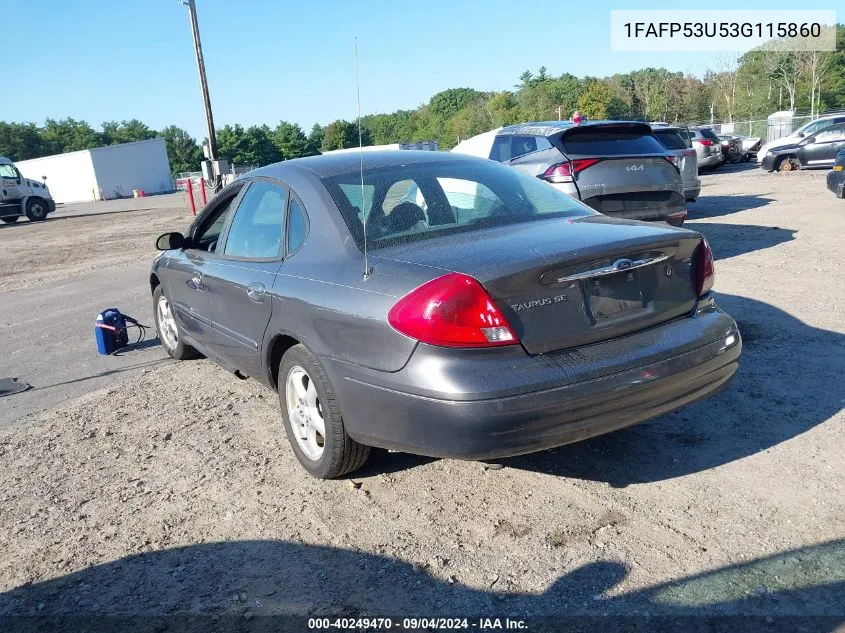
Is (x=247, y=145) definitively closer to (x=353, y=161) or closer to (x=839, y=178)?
(x=839, y=178)

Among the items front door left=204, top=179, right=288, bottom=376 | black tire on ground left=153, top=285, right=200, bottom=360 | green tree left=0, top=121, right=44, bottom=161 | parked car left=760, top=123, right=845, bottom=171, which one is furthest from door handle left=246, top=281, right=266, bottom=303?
green tree left=0, top=121, right=44, bottom=161

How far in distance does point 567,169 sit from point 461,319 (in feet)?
18.2

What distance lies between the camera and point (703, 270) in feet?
11.4

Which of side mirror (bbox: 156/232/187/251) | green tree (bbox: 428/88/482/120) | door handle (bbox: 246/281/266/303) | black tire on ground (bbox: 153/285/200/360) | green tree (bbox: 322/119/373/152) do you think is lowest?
black tire on ground (bbox: 153/285/200/360)

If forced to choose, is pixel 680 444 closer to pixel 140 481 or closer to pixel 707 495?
pixel 707 495

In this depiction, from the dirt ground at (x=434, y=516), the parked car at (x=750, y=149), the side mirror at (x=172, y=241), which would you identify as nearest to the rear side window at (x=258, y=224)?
the side mirror at (x=172, y=241)

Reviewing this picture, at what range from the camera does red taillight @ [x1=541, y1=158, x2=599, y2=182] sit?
7906 millimetres

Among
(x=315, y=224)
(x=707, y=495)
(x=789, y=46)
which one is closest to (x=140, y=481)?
(x=315, y=224)

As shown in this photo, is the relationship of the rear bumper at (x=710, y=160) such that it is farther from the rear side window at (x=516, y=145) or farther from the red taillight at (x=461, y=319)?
the red taillight at (x=461, y=319)

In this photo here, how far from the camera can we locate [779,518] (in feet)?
9.75

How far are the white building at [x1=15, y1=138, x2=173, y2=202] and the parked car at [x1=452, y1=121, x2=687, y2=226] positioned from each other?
57333mm

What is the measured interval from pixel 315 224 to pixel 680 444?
2.20 meters

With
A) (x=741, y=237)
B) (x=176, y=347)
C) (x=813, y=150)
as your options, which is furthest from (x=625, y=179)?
(x=813, y=150)

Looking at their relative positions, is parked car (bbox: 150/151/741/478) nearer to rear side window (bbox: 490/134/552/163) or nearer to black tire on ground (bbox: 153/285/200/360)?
black tire on ground (bbox: 153/285/200/360)
